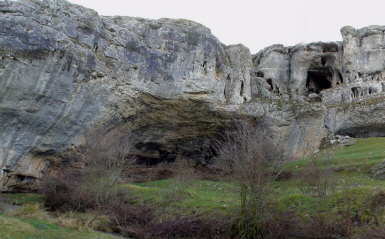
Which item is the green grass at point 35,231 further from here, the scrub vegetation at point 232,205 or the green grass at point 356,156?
the green grass at point 356,156

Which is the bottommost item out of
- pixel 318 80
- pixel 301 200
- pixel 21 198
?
pixel 21 198

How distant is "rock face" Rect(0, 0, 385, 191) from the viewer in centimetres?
2006

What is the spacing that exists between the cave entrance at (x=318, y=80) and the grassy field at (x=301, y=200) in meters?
21.7

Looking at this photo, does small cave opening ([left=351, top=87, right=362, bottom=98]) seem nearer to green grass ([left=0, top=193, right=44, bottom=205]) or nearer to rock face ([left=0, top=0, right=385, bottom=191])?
rock face ([left=0, top=0, right=385, bottom=191])

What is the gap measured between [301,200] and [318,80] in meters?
37.5

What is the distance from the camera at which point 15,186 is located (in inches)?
877

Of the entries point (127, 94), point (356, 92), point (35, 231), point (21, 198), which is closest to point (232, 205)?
point (35, 231)

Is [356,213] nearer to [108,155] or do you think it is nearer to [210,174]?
[108,155]

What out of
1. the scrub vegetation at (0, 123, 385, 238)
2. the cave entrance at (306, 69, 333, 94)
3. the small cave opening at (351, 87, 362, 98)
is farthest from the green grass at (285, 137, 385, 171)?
the cave entrance at (306, 69, 333, 94)

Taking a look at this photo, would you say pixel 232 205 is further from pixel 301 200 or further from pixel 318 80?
pixel 318 80

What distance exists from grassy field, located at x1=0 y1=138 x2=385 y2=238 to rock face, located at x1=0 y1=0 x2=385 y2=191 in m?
4.70

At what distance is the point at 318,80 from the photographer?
48.6 m

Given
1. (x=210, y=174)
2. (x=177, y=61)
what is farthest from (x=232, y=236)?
(x=210, y=174)

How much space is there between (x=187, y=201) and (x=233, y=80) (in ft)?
50.2
